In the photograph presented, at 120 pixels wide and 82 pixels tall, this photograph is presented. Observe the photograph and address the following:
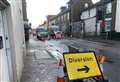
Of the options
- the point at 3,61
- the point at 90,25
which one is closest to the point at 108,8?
the point at 90,25

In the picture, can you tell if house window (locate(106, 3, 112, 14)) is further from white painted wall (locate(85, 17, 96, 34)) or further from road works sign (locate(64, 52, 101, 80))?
road works sign (locate(64, 52, 101, 80))

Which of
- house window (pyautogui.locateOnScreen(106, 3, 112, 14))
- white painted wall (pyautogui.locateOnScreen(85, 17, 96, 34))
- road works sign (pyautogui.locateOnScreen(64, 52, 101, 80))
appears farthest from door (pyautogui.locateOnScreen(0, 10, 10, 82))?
white painted wall (pyautogui.locateOnScreen(85, 17, 96, 34))

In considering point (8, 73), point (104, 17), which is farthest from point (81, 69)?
point (104, 17)

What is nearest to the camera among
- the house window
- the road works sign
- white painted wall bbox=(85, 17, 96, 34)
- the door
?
the door

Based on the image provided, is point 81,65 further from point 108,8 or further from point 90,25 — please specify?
point 90,25

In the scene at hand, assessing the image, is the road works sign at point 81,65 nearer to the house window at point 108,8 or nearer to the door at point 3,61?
the door at point 3,61

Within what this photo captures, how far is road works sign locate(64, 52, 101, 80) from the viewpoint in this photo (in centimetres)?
448

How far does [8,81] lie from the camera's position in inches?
178

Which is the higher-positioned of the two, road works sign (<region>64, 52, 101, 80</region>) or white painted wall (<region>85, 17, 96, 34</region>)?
white painted wall (<region>85, 17, 96, 34</region>)

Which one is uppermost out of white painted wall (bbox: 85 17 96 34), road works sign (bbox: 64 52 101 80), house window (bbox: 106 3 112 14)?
house window (bbox: 106 3 112 14)

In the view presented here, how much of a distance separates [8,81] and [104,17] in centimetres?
2815

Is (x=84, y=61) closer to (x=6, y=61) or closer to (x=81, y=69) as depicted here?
(x=81, y=69)

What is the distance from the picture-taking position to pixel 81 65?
462 cm

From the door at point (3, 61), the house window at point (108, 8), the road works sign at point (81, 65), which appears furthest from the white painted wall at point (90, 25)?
the door at point (3, 61)
